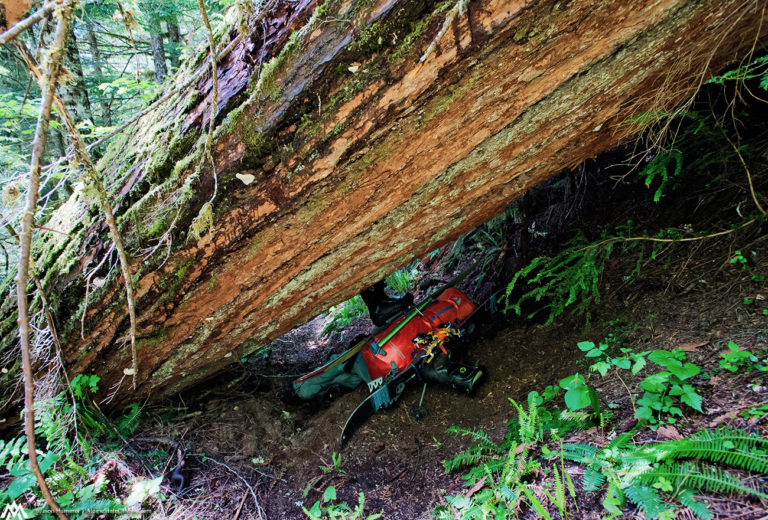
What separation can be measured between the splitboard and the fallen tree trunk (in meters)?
1.08

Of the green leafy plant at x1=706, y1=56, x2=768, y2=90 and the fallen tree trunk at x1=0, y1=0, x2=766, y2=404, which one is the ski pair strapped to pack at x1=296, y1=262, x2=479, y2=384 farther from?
the green leafy plant at x1=706, y1=56, x2=768, y2=90

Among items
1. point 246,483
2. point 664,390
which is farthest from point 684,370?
point 246,483

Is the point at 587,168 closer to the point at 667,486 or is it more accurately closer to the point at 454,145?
the point at 454,145

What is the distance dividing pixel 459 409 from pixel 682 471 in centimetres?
191

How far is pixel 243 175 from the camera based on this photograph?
2133mm

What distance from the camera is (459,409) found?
10.3 feet

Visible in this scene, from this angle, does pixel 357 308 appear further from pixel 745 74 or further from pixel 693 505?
pixel 745 74

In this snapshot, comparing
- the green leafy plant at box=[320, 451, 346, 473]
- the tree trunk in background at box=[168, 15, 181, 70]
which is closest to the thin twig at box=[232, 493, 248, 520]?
the green leafy plant at box=[320, 451, 346, 473]

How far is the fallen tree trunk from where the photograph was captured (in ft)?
6.07

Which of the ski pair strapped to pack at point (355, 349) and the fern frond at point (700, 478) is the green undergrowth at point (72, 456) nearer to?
the ski pair strapped to pack at point (355, 349)

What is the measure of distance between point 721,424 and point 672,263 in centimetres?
Answer: 166

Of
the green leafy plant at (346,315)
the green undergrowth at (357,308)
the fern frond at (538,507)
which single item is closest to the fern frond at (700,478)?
the fern frond at (538,507)

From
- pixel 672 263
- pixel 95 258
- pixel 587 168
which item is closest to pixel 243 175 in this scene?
pixel 95 258

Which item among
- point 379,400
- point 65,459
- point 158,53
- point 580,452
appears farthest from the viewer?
point 158,53
